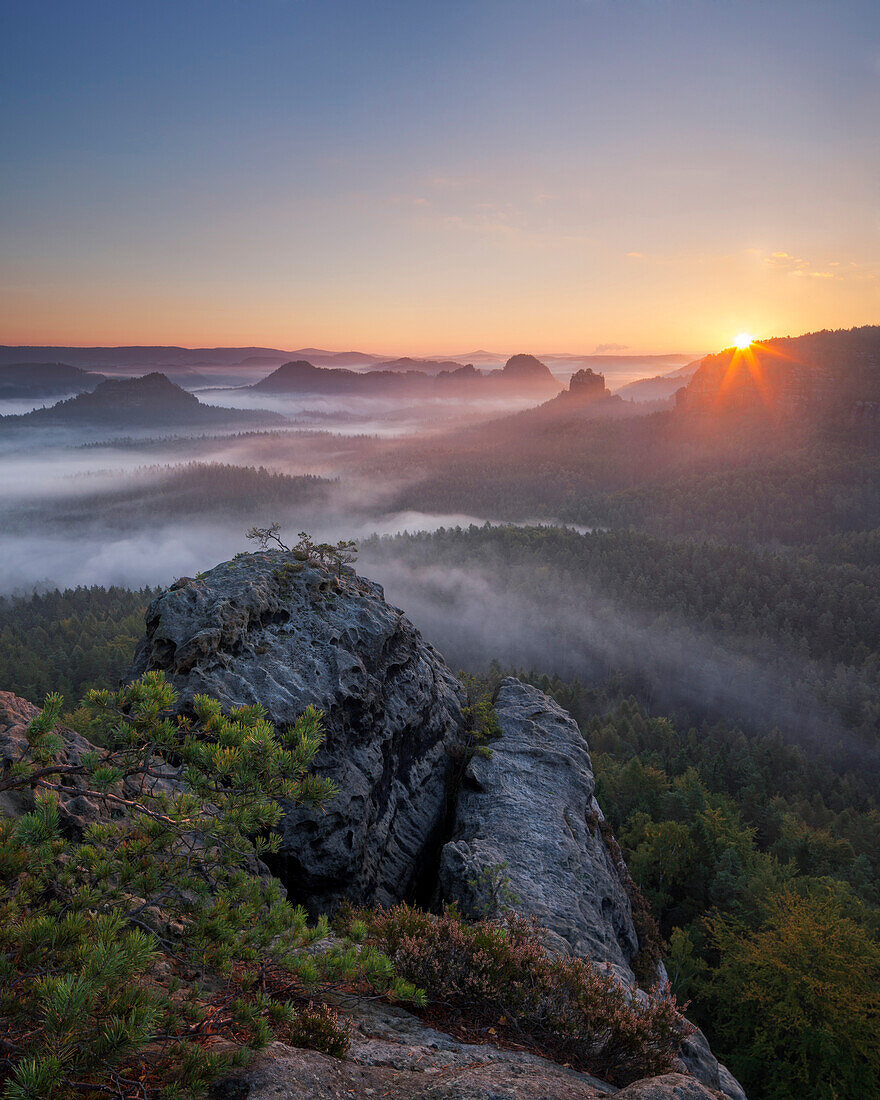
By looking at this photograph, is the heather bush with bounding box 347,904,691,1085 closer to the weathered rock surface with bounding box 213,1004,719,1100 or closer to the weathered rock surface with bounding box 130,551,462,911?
the weathered rock surface with bounding box 213,1004,719,1100

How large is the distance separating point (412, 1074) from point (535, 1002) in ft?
11.0

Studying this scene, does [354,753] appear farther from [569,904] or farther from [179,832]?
[179,832]

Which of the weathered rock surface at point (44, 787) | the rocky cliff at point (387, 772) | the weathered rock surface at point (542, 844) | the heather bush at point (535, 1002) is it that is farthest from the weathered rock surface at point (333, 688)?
the heather bush at point (535, 1002)

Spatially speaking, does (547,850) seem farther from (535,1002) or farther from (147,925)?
(147,925)

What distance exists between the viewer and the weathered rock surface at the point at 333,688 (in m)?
14.2

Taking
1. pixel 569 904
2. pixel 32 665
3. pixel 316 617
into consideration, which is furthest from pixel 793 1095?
pixel 32 665

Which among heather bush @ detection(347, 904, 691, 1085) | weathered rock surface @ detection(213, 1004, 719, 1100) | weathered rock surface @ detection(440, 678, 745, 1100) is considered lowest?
weathered rock surface @ detection(440, 678, 745, 1100)

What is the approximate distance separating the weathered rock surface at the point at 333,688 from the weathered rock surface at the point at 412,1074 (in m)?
5.58

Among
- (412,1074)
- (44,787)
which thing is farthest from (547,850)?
(44,787)

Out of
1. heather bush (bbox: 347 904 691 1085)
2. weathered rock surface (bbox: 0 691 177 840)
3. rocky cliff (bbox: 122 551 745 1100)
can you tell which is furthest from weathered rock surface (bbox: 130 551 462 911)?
heather bush (bbox: 347 904 691 1085)

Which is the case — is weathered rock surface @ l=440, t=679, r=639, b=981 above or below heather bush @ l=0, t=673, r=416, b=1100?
below

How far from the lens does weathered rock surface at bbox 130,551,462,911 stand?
14.2m

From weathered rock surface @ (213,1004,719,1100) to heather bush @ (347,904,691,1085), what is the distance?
0.63 meters

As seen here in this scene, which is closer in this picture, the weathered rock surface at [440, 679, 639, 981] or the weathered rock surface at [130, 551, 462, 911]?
the weathered rock surface at [130, 551, 462, 911]
